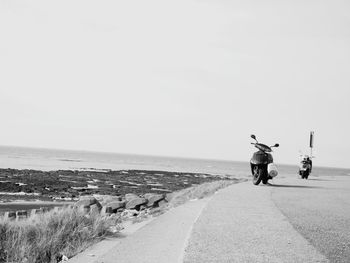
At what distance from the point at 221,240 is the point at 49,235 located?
170 inches

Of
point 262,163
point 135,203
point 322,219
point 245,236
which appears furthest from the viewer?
point 135,203

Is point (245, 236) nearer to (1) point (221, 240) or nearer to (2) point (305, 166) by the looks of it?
(1) point (221, 240)

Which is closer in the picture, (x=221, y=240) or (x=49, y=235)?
(x=221, y=240)

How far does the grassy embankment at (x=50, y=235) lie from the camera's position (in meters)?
9.62

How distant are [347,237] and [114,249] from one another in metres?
4.08

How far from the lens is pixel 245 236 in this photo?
834 centimetres

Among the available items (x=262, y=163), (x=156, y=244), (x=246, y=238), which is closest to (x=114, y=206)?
(x=262, y=163)

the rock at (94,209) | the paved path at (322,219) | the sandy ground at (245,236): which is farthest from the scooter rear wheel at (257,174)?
the rock at (94,209)

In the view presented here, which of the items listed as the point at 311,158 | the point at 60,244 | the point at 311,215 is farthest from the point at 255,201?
the point at 311,158

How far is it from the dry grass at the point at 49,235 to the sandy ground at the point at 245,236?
0.98 metres

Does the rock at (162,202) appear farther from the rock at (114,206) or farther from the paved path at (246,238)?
the paved path at (246,238)

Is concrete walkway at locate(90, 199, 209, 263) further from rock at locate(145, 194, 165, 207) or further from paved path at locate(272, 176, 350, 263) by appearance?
rock at locate(145, 194, 165, 207)

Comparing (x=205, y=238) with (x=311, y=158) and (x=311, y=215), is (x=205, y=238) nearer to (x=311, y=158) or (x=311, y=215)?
(x=311, y=215)

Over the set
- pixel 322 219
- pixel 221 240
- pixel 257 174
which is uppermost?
pixel 257 174
